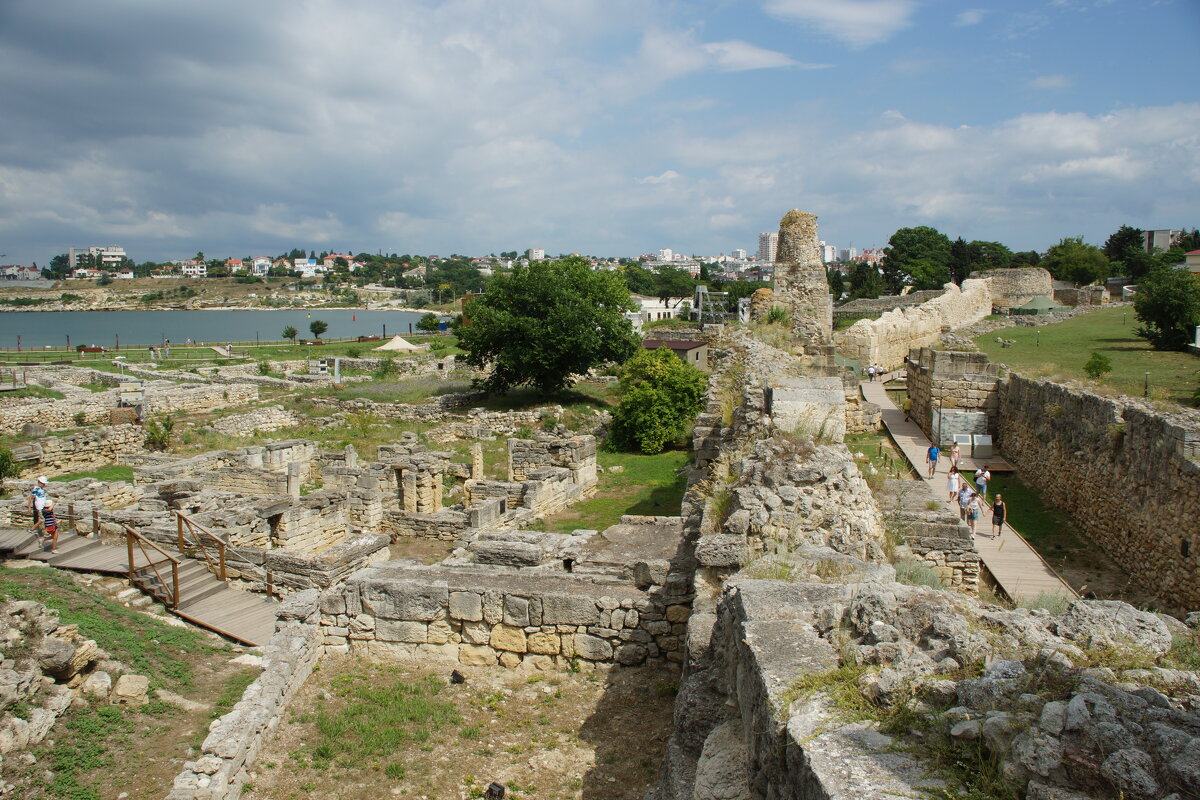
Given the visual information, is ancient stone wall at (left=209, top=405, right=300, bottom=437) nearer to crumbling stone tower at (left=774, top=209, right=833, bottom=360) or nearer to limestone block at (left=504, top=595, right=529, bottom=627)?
crumbling stone tower at (left=774, top=209, right=833, bottom=360)

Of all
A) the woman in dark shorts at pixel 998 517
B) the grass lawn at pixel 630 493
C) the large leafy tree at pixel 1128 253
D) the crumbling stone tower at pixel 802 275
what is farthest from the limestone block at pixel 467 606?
the large leafy tree at pixel 1128 253

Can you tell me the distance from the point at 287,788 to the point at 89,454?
19.3 m

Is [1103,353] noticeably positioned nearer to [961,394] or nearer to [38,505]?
[961,394]

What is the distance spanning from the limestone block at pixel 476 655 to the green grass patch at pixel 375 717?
0.97 ft

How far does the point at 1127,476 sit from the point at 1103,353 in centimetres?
1740

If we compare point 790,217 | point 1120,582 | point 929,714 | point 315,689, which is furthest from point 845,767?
point 790,217

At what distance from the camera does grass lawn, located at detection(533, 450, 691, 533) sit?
15504 millimetres

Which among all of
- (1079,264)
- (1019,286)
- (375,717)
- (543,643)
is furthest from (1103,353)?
(1079,264)

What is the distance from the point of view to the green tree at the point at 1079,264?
64000 millimetres

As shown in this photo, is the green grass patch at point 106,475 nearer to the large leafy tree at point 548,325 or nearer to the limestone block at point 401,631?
the large leafy tree at point 548,325

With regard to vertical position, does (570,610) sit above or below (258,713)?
above

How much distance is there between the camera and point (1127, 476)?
10547 mm

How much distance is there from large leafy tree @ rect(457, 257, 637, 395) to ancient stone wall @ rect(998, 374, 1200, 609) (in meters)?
17.9

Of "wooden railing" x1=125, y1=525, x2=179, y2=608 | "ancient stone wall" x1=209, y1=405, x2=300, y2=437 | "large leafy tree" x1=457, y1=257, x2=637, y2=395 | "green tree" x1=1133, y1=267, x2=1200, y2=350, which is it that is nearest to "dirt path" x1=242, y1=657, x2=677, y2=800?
"wooden railing" x1=125, y1=525, x2=179, y2=608
